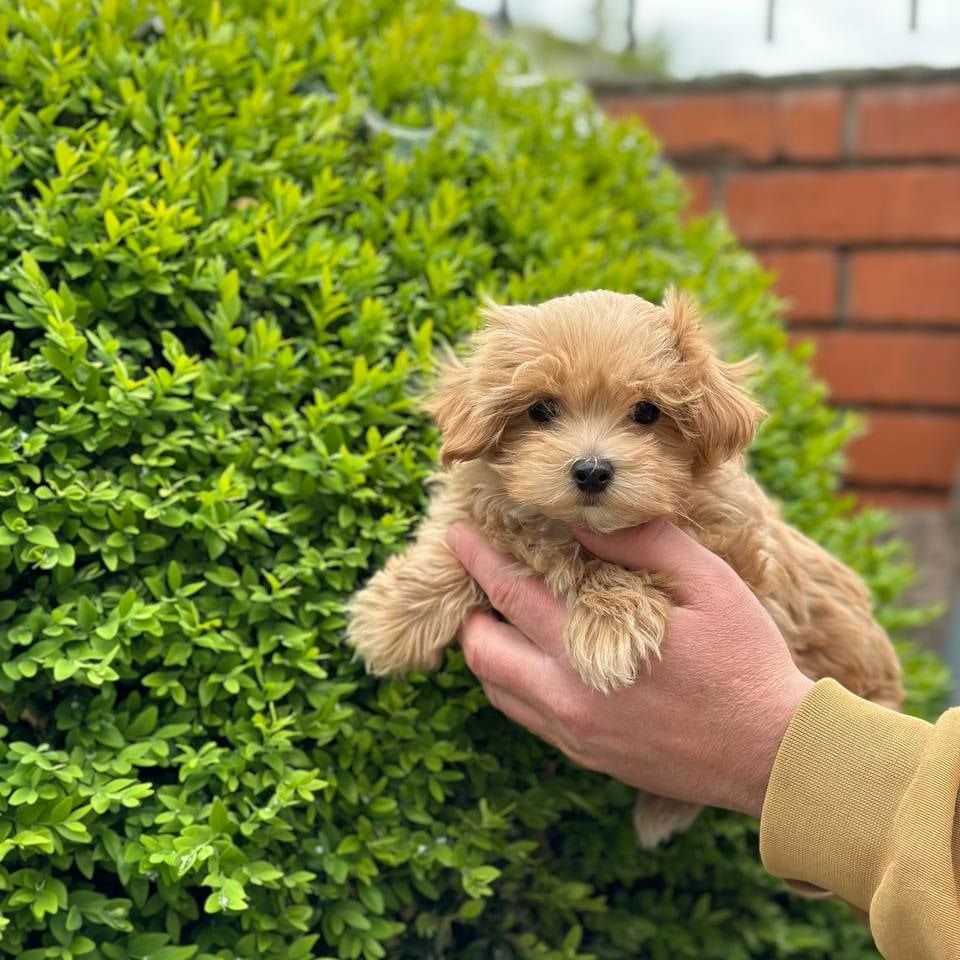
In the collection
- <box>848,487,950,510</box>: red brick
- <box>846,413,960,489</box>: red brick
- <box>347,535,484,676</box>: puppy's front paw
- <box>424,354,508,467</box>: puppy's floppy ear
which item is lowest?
<box>848,487,950,510</box>: red brick

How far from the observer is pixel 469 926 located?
90.0 inches

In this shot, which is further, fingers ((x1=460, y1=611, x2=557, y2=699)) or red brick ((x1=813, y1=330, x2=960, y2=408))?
red brick ((x1=813, y1=330, x2=960, y2=408))

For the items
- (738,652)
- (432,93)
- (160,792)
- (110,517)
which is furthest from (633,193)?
(160,792)

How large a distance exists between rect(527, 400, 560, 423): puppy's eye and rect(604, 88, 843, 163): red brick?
3399 millimetres

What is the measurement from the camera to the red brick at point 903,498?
5125 mm

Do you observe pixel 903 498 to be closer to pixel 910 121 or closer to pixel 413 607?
pixel 910 121

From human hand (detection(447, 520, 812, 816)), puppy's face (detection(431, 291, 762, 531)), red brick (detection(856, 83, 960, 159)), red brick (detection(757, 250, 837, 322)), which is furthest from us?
red brick (detection(757, 250, 837, 322))

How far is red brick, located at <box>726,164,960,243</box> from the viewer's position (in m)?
4.88

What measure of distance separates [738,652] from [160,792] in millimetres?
973

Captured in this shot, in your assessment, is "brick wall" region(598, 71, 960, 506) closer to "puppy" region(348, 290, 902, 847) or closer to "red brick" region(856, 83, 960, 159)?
"red brick" region(856, 83, 960, 159)

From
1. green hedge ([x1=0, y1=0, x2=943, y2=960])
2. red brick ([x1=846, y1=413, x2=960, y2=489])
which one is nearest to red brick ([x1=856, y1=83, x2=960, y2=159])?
red brick ([x1=846, y1=413, x2=960, y2=489])

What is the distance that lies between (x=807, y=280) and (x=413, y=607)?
11.7 ft

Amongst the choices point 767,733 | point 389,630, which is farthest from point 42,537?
point 767,733

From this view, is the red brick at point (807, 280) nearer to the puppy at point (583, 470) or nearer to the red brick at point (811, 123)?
the red brick at point (811, 123)
